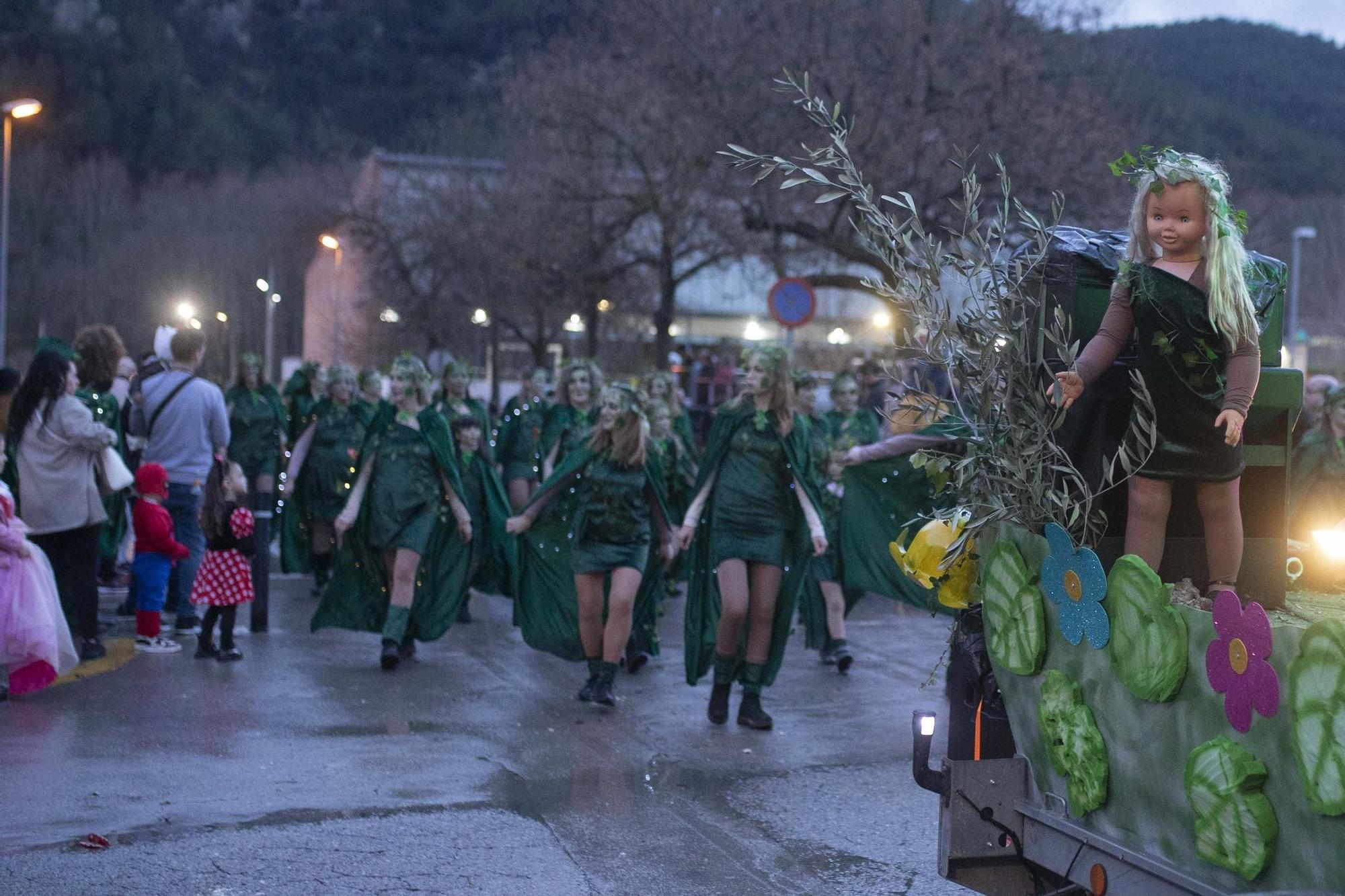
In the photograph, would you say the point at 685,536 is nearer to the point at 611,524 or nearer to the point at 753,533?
the point at 753,533

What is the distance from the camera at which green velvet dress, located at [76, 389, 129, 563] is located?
10.4 metres

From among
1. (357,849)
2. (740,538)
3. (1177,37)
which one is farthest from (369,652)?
(1177,37)

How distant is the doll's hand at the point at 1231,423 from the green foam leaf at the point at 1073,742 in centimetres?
68

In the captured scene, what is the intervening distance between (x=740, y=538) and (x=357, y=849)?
2.82 m

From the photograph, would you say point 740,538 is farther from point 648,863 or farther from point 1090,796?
point 1090,796

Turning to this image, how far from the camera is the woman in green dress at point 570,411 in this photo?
37.4 ft

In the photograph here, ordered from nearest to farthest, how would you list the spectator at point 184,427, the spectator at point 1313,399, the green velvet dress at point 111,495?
the spectator at point 184,427 < the spectator at point 1313,399 < the green velvet dress at point 111,495

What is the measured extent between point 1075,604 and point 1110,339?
2.28 ft

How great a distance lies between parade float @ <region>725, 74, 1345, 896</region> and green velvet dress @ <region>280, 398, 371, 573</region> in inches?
359

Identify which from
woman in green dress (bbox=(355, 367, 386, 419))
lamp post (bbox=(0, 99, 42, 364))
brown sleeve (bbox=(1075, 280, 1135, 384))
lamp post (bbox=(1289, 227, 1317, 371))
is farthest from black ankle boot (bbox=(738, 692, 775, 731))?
lamp post (bbox=(1289, 227, 1317, 371))

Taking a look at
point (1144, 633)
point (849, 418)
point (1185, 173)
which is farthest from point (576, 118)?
point (1144, 633)

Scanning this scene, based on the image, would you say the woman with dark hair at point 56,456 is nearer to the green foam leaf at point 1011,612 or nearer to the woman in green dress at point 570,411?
the woman in green dress at point 570,411

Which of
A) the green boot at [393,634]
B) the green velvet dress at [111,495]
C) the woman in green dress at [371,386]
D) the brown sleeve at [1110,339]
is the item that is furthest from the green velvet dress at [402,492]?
the brown sleeve at [1110,339]

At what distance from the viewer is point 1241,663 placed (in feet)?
8.60
